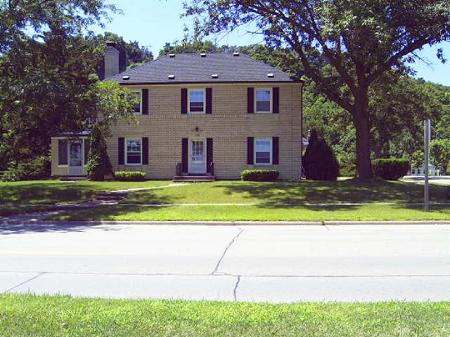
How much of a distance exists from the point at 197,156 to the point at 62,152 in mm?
9793

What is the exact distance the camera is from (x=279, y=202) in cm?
2234

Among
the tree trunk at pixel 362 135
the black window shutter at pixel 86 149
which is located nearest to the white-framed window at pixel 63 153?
the black window shutter at pixel 86 149

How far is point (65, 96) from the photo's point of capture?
840 inches

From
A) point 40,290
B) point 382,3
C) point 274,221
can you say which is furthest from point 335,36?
point 40,290

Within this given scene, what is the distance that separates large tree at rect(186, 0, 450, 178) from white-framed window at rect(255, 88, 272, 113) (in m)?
3.40

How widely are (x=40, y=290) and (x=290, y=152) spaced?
27.1 metres

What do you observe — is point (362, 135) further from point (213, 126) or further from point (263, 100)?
point (213, 126)

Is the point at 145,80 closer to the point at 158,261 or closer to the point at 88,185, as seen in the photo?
the point at 88,185

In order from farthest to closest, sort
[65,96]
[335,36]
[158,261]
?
[335,36] → [65,96] → [158,261]

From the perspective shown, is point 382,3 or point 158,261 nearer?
point 158,261

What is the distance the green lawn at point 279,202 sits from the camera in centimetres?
1831

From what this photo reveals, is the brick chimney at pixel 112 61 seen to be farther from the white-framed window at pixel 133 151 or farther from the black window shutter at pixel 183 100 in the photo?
the black window shutter at pixel 183 100

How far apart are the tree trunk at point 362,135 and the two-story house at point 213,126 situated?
5.30 meters

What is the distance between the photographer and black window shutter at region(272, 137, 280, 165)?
33406 mm
